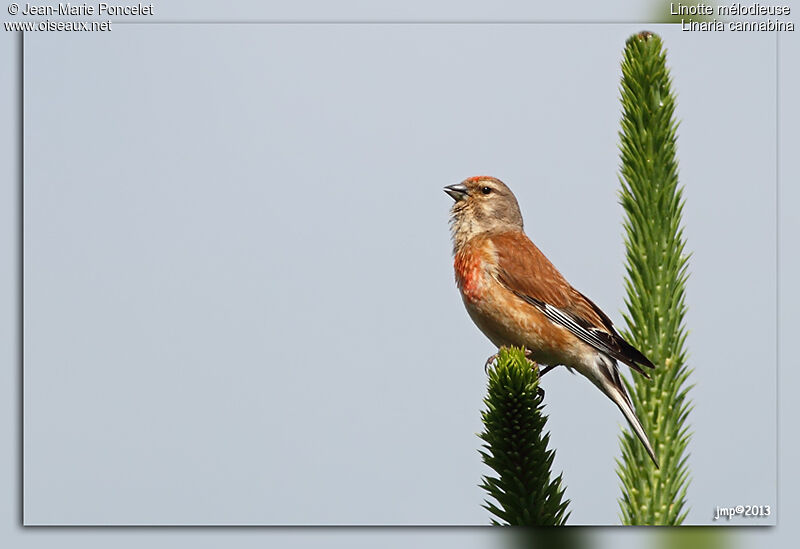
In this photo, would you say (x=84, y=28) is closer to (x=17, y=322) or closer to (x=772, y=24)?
(x=17, y=322)

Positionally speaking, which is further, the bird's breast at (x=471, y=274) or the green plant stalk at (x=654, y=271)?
the bird's breast at (x=471, y=274)

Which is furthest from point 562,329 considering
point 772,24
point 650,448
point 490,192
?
point 772,24

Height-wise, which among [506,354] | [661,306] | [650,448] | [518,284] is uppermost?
[518,284]

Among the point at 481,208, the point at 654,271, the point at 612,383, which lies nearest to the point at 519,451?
the point at 654,271

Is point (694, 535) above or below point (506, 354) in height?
below

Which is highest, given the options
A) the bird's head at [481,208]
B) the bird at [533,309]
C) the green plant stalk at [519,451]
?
the bird's head at [481,208]

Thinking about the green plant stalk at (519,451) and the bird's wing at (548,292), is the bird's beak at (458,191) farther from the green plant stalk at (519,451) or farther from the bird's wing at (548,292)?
the green plant stalk at (519,451)

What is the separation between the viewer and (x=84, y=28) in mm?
4480

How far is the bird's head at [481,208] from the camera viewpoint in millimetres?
5242

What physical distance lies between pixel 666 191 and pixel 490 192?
2305mm

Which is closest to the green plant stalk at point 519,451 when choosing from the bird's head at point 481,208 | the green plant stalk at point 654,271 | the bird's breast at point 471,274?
the green plant stalk at point 654,271

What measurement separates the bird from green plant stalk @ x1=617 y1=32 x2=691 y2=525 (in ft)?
3.53

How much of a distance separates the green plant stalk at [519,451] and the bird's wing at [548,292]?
1.67 meters

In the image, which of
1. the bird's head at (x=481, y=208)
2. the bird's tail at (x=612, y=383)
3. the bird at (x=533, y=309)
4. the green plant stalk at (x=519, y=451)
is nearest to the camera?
the green plant stalk at (x=519, y=451)
